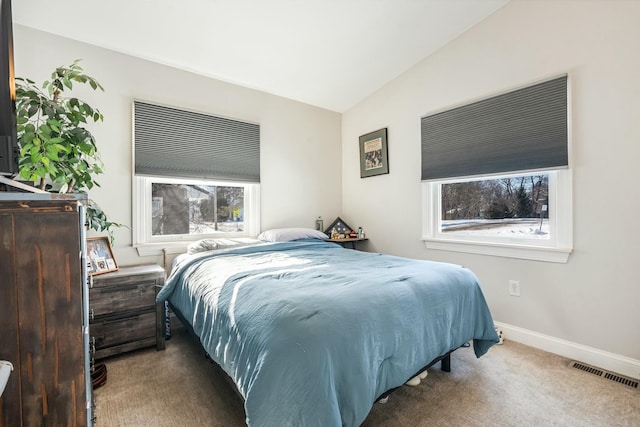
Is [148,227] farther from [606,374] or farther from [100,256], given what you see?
[606,374]

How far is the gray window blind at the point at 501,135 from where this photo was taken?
2225mm

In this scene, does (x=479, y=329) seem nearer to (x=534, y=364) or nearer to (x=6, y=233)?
(x=534, y=364)

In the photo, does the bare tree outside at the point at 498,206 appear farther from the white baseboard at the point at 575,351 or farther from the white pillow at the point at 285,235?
the white pillow at the point at 285,235

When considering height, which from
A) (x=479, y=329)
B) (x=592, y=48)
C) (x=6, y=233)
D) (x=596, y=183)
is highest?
(x=592, y=48)

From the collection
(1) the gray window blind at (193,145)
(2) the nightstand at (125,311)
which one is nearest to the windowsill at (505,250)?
(1) the gray window blind at (193,145)

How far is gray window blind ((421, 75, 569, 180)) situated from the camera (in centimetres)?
222

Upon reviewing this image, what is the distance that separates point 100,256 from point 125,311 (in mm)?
490

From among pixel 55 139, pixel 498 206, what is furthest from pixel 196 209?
pixel 498 206

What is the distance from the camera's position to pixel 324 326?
113 cm

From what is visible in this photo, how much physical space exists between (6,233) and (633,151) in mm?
3142

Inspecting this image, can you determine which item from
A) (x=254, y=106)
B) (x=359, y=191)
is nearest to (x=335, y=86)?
(x=254, y=106)

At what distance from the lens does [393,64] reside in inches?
123

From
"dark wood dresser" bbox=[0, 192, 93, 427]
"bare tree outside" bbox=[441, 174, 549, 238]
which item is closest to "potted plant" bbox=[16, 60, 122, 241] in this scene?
"dark wood dresser" bbox=[0, 192, 93, 427]

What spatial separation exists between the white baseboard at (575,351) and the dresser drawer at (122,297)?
2929 millimetres
